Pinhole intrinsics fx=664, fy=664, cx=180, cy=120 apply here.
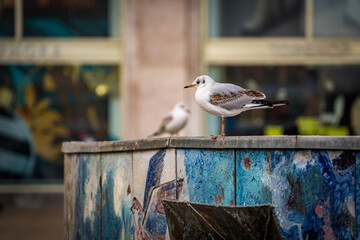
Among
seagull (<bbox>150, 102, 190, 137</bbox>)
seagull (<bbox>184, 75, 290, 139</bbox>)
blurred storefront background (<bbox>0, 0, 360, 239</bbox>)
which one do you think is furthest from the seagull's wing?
blurred storefront background (<bbox>0, 0, 360, 239</bbox>)

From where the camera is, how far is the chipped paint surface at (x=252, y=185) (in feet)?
11.2

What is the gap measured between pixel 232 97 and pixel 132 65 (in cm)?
687

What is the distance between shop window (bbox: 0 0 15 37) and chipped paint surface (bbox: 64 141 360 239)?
785 centimetres

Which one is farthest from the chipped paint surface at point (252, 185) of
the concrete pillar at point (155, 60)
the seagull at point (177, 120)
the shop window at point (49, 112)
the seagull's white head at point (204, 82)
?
the shop window at point (49, 112)

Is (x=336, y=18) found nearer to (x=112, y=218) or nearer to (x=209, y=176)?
(x=112, y=218)

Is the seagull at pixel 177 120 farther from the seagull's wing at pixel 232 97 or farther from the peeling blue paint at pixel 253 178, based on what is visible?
the peeling blue paint at pixel 253 178

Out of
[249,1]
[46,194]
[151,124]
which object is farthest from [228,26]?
[46,194]

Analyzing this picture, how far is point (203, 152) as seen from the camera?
3.64m

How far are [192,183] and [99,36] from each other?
8017 millimetres

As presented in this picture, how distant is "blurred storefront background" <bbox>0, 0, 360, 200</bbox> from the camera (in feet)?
36.4

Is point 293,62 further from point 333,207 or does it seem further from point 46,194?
point 333,207

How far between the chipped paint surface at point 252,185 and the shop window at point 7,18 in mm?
7852

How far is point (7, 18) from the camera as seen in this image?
1138 cm

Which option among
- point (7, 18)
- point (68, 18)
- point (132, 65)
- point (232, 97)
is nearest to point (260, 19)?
point (132, 65)
